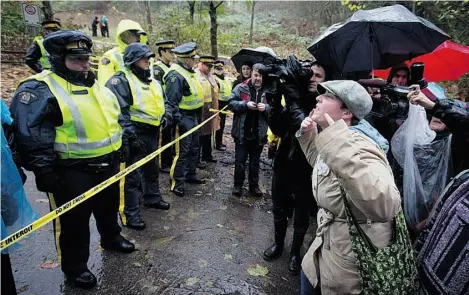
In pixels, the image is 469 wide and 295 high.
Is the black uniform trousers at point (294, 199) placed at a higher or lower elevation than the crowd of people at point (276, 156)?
lower

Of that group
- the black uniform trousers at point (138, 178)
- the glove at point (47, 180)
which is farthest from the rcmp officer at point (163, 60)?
the glove at point (47, 180)

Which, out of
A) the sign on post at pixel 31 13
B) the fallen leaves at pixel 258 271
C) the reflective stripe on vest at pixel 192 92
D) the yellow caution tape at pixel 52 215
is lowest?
the fallen leaves at pixel 258 271

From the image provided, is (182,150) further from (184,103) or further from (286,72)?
(286,72)

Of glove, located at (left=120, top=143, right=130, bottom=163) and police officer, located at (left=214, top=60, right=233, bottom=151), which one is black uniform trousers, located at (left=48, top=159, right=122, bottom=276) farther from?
police officer, located at (left=214, top=60, right=233, bottom=151)

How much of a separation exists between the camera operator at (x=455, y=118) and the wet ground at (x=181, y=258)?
192cm

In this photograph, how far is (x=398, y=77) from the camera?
149 inches

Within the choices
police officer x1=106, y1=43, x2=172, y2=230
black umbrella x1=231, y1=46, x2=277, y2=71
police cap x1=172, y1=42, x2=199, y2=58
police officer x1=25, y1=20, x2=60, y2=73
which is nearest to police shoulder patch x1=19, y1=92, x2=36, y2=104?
police officer x1=106, y1=43, x2=172, y2=230

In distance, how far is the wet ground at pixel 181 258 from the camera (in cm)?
289

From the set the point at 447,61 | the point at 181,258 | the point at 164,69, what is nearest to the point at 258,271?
the point at 181,258

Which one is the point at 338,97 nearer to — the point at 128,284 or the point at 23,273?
the point at 128,284

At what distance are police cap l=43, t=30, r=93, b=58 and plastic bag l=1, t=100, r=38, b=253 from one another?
59 centimetres

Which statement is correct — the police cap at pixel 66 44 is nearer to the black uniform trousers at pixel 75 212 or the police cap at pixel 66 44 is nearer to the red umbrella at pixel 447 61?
the black uniform trousers at pixel 75 212

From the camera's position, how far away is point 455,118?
198 centimetres

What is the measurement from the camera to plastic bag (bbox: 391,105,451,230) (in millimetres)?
2291
